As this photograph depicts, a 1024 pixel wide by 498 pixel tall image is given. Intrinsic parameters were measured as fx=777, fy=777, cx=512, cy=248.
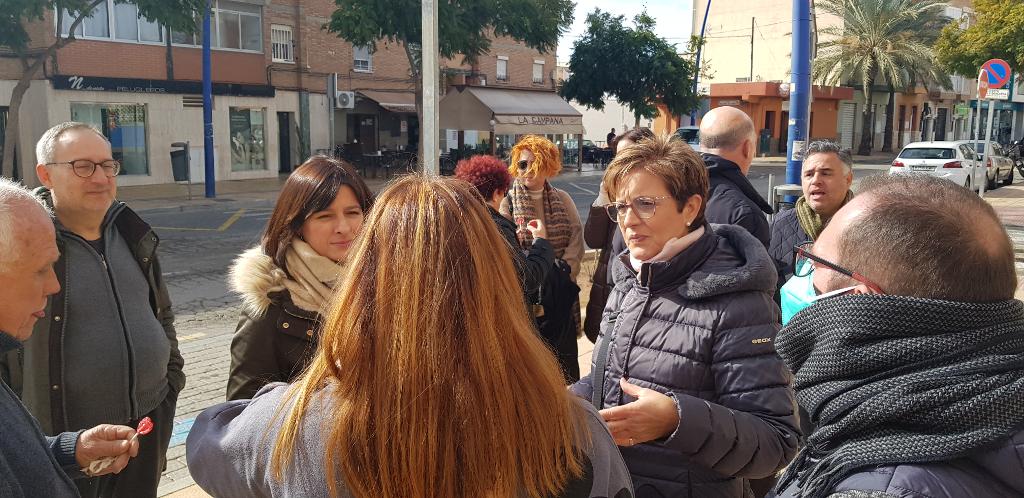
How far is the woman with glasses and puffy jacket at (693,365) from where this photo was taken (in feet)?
6.70

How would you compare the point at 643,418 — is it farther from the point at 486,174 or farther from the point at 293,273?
the point at 486,174

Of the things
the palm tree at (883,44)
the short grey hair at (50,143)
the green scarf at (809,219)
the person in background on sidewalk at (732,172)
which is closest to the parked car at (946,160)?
the palm tree at (883,44)

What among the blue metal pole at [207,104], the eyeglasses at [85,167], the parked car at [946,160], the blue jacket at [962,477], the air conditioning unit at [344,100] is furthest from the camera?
the air conditioning unit at [344,100]

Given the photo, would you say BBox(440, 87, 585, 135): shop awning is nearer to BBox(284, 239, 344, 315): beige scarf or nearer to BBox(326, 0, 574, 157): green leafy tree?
BBox(326, 0, 574, 157): green leafy tree

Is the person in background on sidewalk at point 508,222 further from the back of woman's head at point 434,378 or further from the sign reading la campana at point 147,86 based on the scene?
the sign reading la campana at point 147,86

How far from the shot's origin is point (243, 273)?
2.51 m

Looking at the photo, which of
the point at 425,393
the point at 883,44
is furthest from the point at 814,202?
the point at 883,44

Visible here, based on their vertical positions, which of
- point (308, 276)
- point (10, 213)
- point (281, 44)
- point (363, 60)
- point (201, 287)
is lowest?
point (201, 287)

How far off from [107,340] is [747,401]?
90.3 inches

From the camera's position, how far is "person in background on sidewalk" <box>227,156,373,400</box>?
245 cm

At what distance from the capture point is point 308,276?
2.54 meters

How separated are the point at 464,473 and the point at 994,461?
2.80 ft

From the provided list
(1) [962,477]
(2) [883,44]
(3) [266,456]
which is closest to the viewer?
(1) [962,477]

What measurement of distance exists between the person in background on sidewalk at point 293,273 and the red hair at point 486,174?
Result: 63.5 inches
